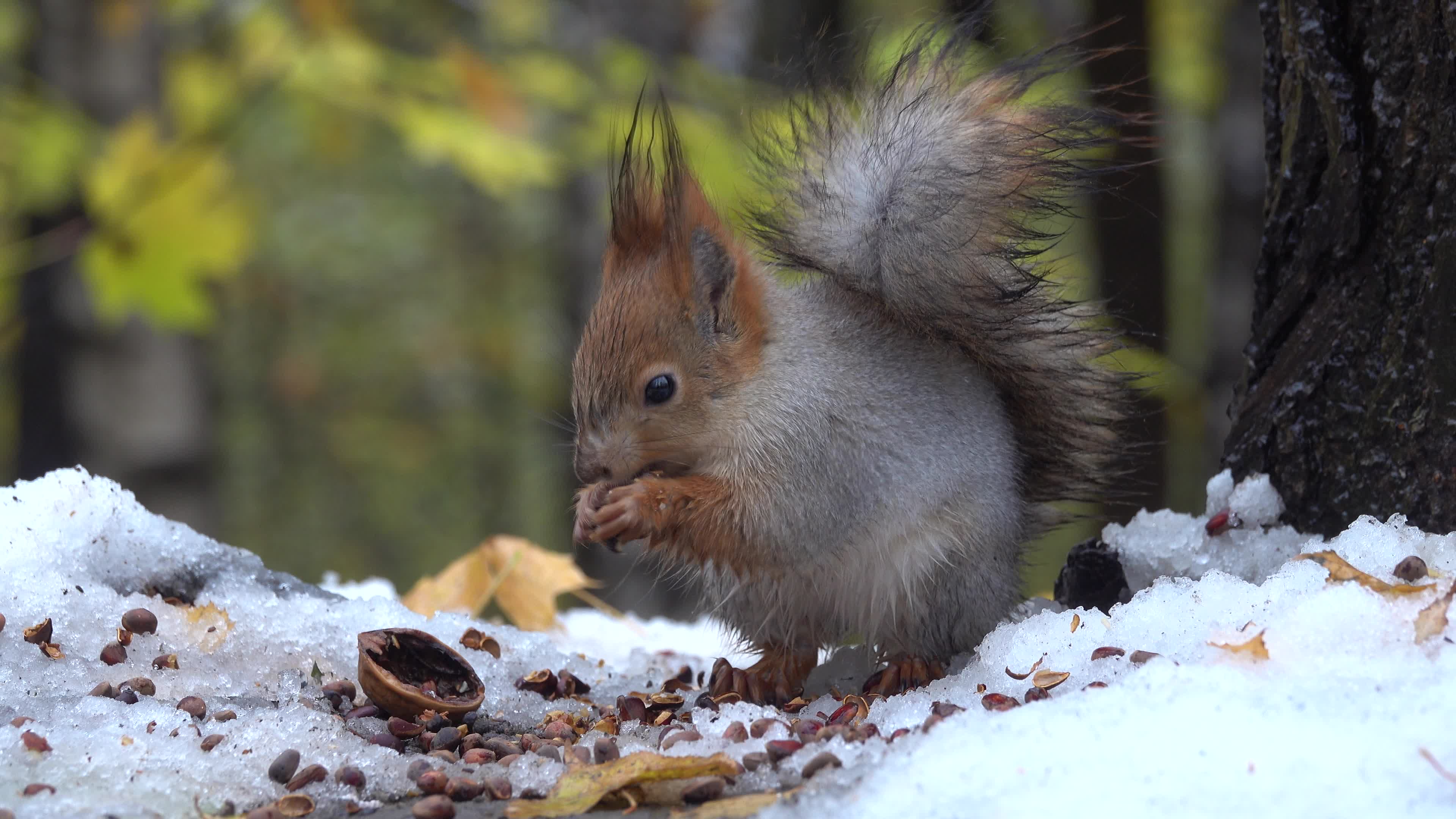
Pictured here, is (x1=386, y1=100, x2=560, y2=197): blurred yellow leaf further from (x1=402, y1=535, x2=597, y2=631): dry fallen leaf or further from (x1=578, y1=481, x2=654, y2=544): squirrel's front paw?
(x1=578, y1=481, x2=654, y2=544): squirrel's front paw

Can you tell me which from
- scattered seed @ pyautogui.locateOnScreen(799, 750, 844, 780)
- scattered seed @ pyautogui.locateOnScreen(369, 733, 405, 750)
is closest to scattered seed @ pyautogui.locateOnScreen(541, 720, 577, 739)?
scattered seed @ pyautogui.locateOnScreen(369, 733, 405, 750)

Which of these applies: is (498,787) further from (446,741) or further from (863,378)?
(863,378)

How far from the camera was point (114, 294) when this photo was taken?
2.89 m

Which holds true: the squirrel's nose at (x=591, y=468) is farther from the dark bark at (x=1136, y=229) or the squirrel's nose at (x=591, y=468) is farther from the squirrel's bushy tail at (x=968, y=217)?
the dark bark at (x=1136, y=229)

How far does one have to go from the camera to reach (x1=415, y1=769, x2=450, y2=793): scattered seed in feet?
3.91

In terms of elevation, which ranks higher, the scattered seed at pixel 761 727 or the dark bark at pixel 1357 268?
the dark bark at pixel 1357 268

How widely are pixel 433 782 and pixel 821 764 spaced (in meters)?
0.38

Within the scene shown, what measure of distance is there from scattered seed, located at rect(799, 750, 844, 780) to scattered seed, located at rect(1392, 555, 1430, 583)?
2.06 feet

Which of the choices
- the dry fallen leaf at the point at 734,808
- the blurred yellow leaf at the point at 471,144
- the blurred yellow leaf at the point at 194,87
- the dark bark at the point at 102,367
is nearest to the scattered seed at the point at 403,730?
the dry fallen leaf at the point at 734,808

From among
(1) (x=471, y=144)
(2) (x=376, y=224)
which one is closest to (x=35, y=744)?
(1) (x=471, y=144)

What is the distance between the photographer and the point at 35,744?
3.76 ft

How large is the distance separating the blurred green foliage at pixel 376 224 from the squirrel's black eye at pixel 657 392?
0.27m

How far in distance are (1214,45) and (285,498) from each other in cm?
701

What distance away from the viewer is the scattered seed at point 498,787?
1.18m
